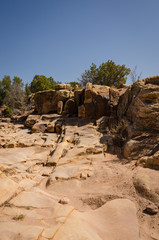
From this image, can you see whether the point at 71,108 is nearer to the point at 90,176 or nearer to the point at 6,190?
the point at 90,176

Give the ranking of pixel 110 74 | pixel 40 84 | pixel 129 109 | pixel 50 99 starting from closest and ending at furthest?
pixel 129 109 → pixel 50 99 → pixel 110 74 → pixel 40 84

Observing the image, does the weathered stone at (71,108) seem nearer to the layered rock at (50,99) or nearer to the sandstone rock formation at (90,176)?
the sandstone rock formation at (90,176)

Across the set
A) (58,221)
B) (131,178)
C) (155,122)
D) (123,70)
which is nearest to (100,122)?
(155,122)

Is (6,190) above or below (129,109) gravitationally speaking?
below

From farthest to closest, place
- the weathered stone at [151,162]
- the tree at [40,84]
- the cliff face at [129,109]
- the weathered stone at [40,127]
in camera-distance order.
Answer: the tree at [40,84], the weathered stone at [40,127], the cliff face at [129,109], the weathered stone at [151,162]

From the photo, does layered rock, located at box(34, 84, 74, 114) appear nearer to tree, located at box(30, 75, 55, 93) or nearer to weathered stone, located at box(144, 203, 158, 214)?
weathered stone, located at box(144, 203, 158, 214)

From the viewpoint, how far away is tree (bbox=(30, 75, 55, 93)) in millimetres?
22097

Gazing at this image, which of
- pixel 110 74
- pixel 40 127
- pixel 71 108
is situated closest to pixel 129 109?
pixel 71 108

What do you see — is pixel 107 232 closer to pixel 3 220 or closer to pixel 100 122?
pixel 3 220

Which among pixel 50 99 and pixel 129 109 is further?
pixel 50 99

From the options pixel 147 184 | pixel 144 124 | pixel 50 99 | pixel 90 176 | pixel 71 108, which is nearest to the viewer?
pixel 147 184

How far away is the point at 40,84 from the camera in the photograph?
22.5 meters

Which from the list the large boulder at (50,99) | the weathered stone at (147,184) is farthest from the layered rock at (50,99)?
the weathered stone at (147,184)

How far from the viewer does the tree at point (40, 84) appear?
22.1 metres
